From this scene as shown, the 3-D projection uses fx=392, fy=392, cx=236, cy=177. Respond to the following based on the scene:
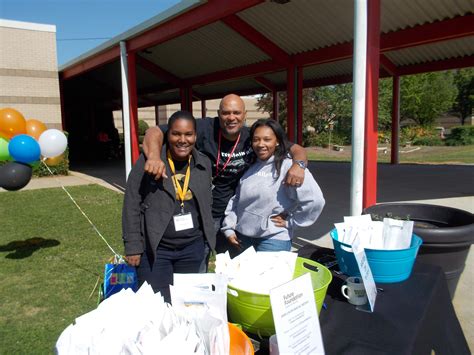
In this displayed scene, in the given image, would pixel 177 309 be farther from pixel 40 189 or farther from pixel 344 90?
pixel 344 90

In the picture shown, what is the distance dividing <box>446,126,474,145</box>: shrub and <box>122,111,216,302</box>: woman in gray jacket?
3145 centimetres

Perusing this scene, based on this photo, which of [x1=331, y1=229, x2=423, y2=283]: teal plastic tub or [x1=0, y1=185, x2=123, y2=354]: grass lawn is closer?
[x1=331, y1=229, x2=423, y2=283]: teal plastic tub

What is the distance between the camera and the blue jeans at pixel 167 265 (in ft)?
7.54

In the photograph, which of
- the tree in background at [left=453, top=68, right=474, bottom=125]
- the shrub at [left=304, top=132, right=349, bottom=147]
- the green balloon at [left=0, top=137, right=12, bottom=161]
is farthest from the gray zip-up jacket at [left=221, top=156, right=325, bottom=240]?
the tree in background at [left=453, top=68, right=474, bottom=125]

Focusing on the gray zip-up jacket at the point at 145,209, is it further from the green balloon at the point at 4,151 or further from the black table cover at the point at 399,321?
the green balloon at the point at 4,151

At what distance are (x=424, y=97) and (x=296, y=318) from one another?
3937 cm

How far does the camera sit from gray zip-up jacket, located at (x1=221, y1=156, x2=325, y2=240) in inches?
87.1

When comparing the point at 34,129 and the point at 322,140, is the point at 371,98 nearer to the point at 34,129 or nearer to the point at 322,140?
the point at 34,129

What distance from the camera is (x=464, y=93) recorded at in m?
42.1

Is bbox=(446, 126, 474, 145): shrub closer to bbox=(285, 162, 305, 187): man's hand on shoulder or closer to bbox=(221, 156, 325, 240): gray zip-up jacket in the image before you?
bbox=(221, 156, 325, 240): gray zip-up jacket

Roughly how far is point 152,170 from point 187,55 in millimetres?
11326

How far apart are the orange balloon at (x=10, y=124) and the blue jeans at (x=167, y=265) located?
344 centimetres

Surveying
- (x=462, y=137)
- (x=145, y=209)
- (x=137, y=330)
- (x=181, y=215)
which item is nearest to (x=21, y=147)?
(x=145, y=209)

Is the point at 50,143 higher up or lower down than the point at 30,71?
lower down
